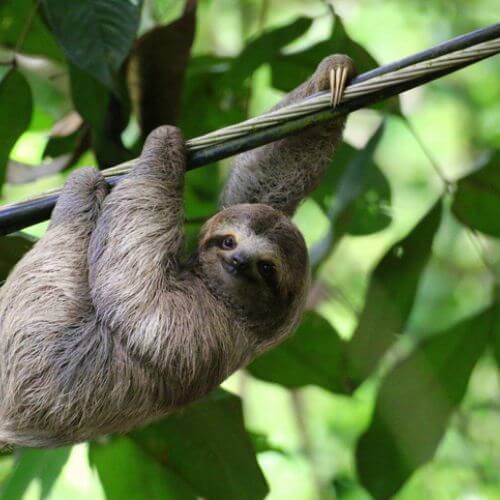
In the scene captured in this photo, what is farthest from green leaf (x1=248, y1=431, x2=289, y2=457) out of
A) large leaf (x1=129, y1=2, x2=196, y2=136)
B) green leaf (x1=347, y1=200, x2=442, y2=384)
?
large leaf (x1=129, y1=2, x2=196, y2=136)

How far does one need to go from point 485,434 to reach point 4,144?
22.3 ft

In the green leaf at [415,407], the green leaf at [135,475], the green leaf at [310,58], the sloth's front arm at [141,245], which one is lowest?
the green leaf at [415,407]

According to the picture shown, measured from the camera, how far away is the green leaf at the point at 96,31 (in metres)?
3.93

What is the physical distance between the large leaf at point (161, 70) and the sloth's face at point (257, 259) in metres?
1.30

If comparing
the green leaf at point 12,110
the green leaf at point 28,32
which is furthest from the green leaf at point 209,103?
the green leaf at point 12,110

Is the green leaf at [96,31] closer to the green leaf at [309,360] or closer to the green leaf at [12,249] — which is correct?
the green leaf at [12,249]

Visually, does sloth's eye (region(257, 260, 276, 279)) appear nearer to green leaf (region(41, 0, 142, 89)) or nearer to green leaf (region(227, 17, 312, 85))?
green leaf (region(41, 0, 142, 89))

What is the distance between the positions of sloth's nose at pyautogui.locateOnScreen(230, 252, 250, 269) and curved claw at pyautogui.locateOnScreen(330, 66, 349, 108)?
86 cm

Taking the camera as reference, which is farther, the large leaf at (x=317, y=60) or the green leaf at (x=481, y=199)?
the large leaf at (x=317, y=60)

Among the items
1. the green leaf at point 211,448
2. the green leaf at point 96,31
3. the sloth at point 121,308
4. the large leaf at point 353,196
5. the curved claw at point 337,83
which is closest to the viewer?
the curved claw at point 337,83

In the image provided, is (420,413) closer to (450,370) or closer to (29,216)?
(450,370)

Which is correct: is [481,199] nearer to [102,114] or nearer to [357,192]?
[357,192]

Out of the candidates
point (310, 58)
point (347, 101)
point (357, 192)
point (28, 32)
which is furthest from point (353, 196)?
point (28, 32)

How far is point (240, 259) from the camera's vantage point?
3801 mm
